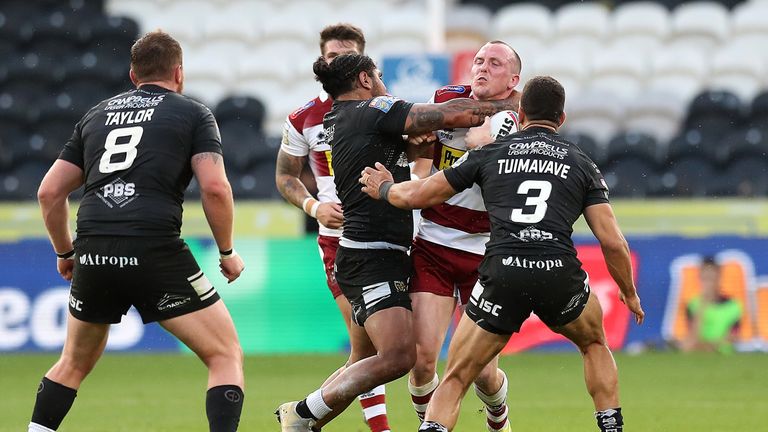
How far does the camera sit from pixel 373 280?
24.2ft

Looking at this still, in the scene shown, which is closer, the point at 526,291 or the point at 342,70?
the point at 526,291

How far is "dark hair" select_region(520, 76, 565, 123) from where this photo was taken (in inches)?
275

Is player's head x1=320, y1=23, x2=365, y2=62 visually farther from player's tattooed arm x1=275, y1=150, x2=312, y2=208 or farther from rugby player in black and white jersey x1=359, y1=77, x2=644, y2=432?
rugby player in black and white jersey x1=359, y1=77, x2=644, y2=432

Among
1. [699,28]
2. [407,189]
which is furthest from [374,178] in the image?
[699,28]

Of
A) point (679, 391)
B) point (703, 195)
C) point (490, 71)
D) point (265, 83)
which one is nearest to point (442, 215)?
point (490, 71)

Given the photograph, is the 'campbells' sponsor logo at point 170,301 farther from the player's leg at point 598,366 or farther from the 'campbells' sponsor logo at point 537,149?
the player's leg at point 598,366

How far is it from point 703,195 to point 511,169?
1154cm

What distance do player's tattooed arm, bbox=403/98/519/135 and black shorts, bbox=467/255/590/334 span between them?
2.87 ft

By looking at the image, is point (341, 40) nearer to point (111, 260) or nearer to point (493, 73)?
point (493, 73)

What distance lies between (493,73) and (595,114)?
1244cm

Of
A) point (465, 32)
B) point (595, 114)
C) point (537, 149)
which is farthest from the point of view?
point (465, 32)

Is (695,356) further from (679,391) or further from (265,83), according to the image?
(265,83)

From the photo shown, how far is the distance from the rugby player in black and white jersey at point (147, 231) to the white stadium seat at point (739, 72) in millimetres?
15413

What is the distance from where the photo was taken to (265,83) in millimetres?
21250
